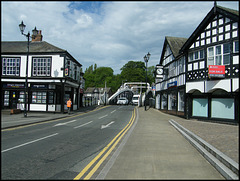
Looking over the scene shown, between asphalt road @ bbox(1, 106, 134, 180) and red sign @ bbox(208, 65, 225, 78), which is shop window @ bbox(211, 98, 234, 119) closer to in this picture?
red sign @ bbox(208, 65, 225, 78)

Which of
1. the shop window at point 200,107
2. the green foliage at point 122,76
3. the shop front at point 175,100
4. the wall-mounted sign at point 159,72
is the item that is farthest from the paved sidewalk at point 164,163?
the green foliage at point 122,76

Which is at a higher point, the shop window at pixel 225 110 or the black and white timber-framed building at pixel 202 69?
the black and white timber-framed building at pixel 202 69

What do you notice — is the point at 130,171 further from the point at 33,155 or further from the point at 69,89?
the point at 69,89

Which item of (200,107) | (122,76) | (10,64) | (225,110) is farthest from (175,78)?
(122,76)

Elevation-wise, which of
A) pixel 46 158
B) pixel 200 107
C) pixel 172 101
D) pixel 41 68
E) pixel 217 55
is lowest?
pixel 46 158

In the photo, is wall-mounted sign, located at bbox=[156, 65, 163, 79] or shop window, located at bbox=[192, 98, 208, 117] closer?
shop window, located at bbox=[192, 98, 208, 117]

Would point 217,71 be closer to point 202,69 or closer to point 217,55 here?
point 217,55

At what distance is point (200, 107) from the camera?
669 inches

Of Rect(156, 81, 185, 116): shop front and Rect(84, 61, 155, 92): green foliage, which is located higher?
Rect(84, 61, 155, 92): green foliage

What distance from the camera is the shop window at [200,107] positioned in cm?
1561

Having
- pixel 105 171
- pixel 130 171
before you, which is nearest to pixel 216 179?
pixel 130 171

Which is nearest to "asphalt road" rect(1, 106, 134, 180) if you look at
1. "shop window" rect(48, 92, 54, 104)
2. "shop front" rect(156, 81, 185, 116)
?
"shop front" rect(156, 81, 185, 116)

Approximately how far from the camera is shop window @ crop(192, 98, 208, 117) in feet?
51.2

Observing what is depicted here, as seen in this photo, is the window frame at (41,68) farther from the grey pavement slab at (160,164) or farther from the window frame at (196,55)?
the grey pavement slab at (160,164)
